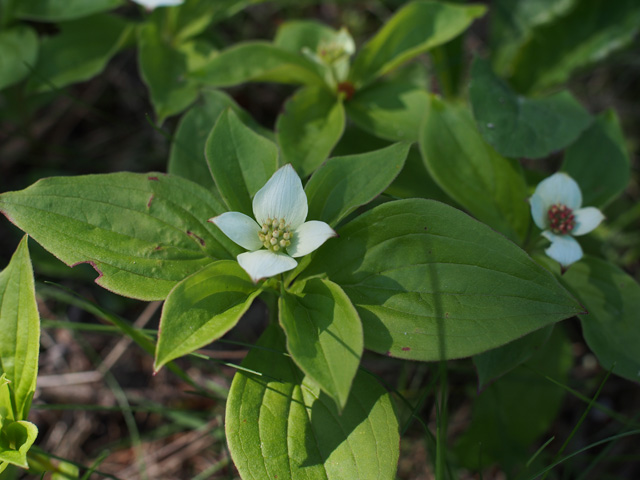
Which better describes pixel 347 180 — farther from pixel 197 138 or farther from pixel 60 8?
pixel 60 8

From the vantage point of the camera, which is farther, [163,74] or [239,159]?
[163,74]

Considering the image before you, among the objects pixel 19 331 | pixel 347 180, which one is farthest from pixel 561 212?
pixel 19 331

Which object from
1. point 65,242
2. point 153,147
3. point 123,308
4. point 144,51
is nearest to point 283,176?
point 65,242

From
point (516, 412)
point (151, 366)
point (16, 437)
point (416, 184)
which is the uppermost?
point (416, 184)

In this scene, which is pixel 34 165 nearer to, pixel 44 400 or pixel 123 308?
pixel 123 308

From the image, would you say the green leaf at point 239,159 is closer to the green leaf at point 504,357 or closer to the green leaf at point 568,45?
the green leaf at point 504,357

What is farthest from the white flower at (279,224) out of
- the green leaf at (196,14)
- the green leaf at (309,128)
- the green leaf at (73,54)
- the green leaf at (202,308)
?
the green leaf at (73,54)

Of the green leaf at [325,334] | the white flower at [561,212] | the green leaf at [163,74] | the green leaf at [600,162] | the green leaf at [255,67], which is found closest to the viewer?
the green leaf at [325,334]
